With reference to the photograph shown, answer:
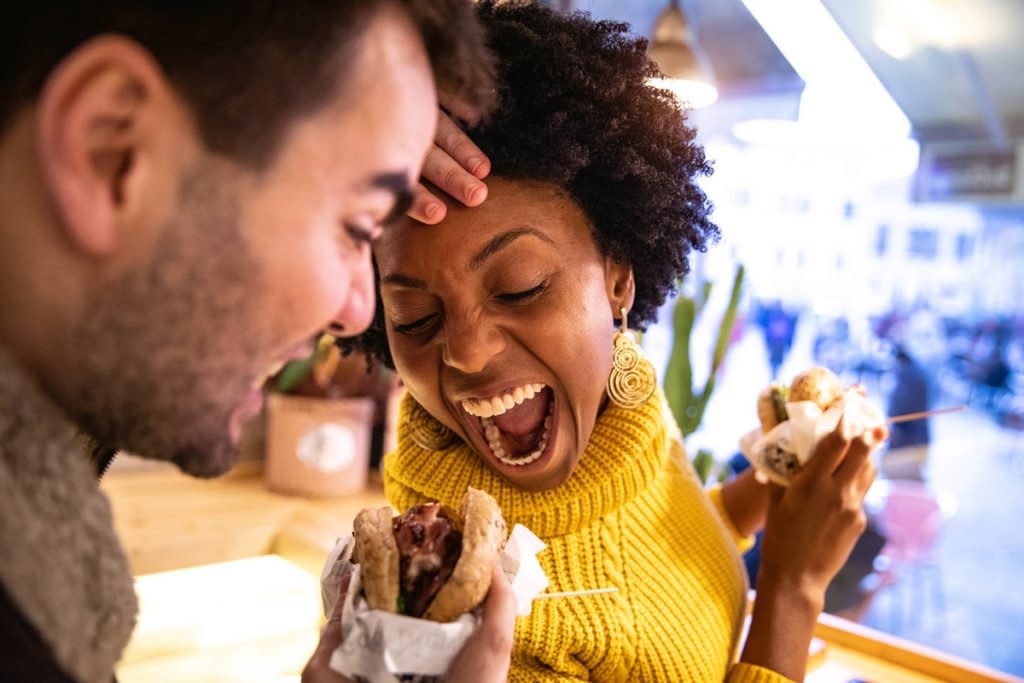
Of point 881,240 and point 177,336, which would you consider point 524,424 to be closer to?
point 177,336

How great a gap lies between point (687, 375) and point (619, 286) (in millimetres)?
966

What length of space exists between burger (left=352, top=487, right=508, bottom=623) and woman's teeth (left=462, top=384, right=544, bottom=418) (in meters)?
0.23

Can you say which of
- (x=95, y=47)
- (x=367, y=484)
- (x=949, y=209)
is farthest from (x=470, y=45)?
(x=367, y=484)

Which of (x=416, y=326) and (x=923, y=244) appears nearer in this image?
(x=416, y=326)

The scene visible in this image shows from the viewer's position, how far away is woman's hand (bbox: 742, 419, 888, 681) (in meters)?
1.31

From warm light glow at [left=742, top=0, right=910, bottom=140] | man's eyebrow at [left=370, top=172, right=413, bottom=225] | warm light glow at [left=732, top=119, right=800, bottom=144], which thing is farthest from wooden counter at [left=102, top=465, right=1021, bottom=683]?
warm light glow at [left=732, top=119, right=800, bottom=144]

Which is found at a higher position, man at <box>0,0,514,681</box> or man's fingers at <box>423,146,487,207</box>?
man's fingers at <box>423,146,487,207</box>

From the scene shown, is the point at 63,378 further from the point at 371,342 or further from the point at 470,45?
the point at 371,342

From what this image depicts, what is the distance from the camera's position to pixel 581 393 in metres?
1.23

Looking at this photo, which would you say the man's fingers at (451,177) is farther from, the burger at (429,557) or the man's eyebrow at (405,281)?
the burger at (429,557)

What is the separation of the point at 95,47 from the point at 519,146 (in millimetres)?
665

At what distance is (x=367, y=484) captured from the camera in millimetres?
2836

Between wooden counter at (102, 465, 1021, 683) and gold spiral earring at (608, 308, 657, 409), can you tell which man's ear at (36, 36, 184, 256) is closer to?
gold spiral earring at (608, 308, 657, 409)

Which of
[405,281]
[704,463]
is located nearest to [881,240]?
[704,463]
